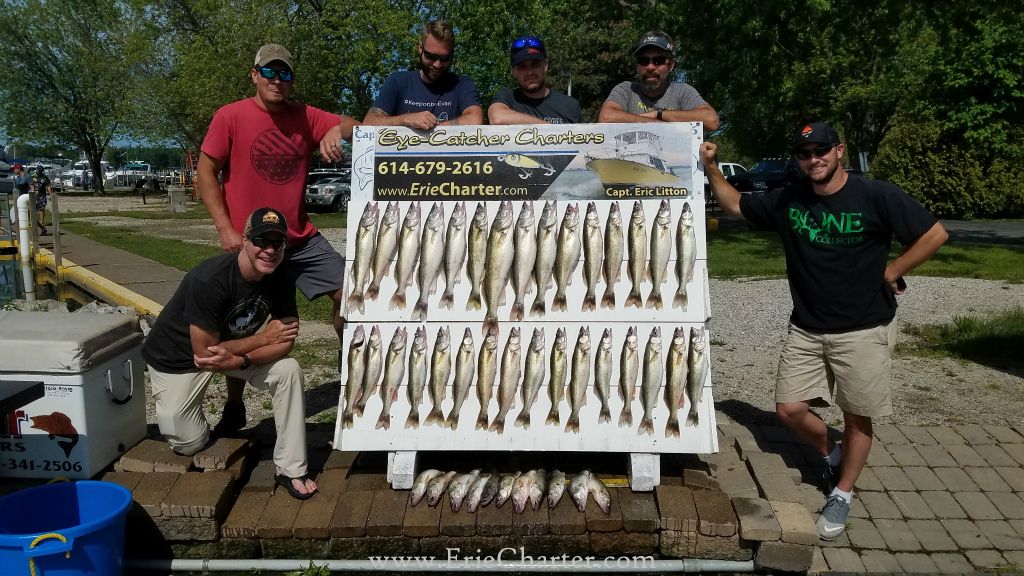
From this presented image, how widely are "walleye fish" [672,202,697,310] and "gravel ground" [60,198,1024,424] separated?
2.24 metres

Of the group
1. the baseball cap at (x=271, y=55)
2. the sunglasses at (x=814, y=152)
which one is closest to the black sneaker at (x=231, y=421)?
the baseball cap at (x=271, y=55)

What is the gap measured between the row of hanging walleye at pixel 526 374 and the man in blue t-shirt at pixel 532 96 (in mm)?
1535

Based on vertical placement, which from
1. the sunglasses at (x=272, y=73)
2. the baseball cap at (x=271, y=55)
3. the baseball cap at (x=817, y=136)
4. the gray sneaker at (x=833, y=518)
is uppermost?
the baseball cap at (x=271, y=55)

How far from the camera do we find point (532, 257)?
409 centimetres

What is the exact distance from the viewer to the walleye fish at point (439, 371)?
4070 mm

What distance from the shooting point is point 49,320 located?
4375 mm

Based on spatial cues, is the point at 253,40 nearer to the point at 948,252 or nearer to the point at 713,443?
the point at 948,252

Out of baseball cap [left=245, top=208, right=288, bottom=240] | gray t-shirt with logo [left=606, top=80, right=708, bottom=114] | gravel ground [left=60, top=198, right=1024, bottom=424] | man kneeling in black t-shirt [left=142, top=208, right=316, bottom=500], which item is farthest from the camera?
gravel ground [left=60, top=198, right=1024, bottom=424]

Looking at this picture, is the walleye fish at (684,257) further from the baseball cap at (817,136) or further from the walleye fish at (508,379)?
the walleye fish at (508,379)

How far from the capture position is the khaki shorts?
409cm

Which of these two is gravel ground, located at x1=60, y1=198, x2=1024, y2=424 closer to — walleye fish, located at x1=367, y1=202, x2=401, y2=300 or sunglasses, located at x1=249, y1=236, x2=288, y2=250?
walleye fish, located at x1=367, y1=202, x2=401, y2=300

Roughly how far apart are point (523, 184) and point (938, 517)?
2979mm

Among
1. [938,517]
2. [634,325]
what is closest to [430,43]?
[634,325]

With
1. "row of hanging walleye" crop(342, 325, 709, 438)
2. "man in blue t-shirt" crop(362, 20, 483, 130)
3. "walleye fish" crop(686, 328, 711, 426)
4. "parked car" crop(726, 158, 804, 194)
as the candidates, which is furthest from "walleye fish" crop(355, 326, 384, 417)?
"parked car" crop(726, 158, 804, 194)
